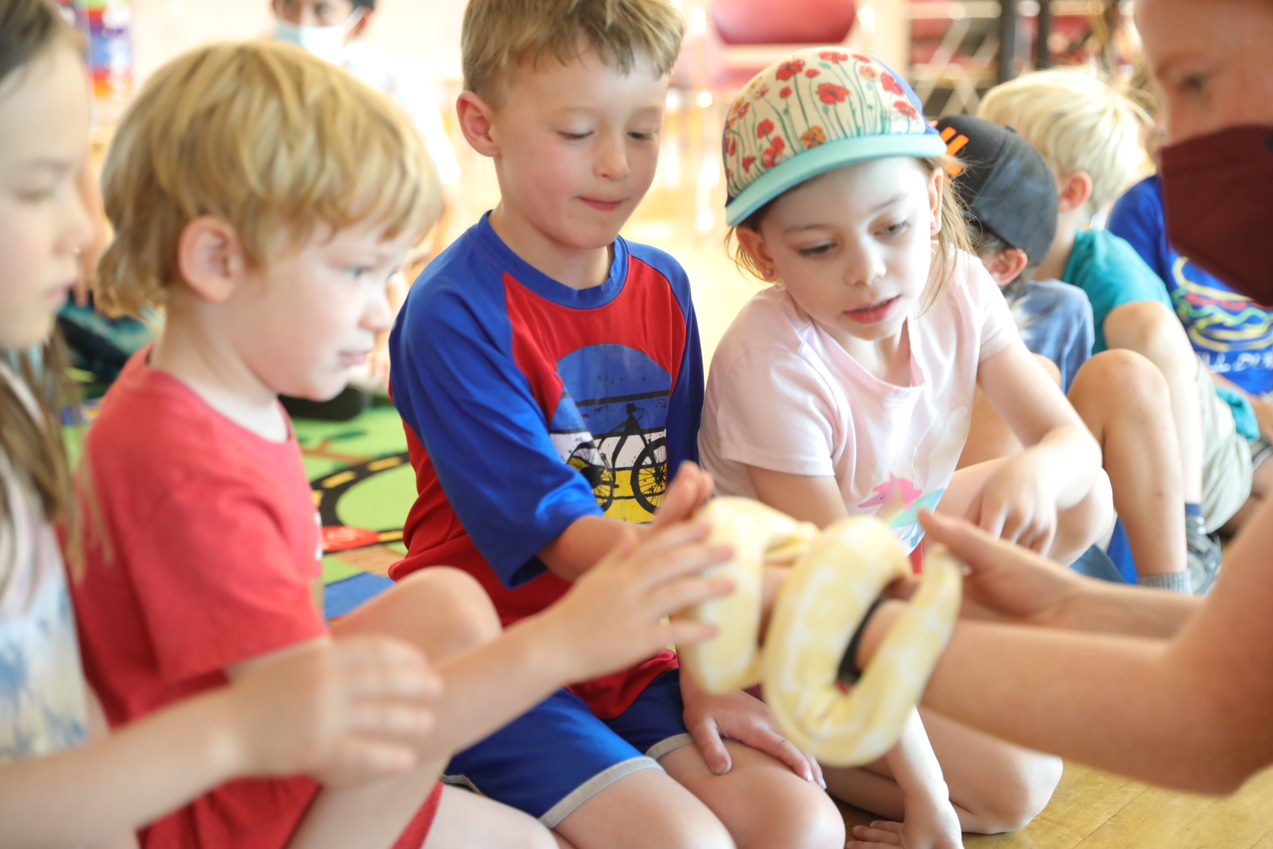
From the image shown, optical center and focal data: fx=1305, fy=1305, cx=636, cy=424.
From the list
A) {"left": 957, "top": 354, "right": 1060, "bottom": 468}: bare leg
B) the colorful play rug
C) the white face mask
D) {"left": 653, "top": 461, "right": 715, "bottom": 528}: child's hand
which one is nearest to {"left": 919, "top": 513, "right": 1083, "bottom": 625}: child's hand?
{"left": 653, "top": 461, "right": 715, "bottom": 528}: child's hand

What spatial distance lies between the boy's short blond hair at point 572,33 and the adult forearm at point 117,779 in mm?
725

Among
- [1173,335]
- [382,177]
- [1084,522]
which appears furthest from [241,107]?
[1173,335]

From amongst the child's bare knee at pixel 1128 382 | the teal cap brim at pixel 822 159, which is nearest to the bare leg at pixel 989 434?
the child's bare knee at pixel 1128 382

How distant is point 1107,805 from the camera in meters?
1.31

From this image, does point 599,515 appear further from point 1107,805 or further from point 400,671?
point 1107,805

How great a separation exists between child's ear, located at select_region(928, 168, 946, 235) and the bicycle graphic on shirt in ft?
1.12

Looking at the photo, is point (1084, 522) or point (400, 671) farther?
point (1084, 522)

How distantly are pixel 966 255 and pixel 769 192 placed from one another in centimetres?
32

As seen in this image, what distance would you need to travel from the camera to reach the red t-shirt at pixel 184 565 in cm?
79

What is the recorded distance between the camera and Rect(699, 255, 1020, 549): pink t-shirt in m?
1.25

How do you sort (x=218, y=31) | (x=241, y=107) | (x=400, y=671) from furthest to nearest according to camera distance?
1. (x=218, y=31)
2. (x=241, y=107)
3. (x=400, y=671)

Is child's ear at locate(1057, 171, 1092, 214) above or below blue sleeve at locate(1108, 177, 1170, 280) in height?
above

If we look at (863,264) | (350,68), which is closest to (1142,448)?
(863,264)

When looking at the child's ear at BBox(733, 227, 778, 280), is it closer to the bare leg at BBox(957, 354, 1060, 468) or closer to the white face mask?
the bare leg at BBox(957, 354, 1060, 468)
